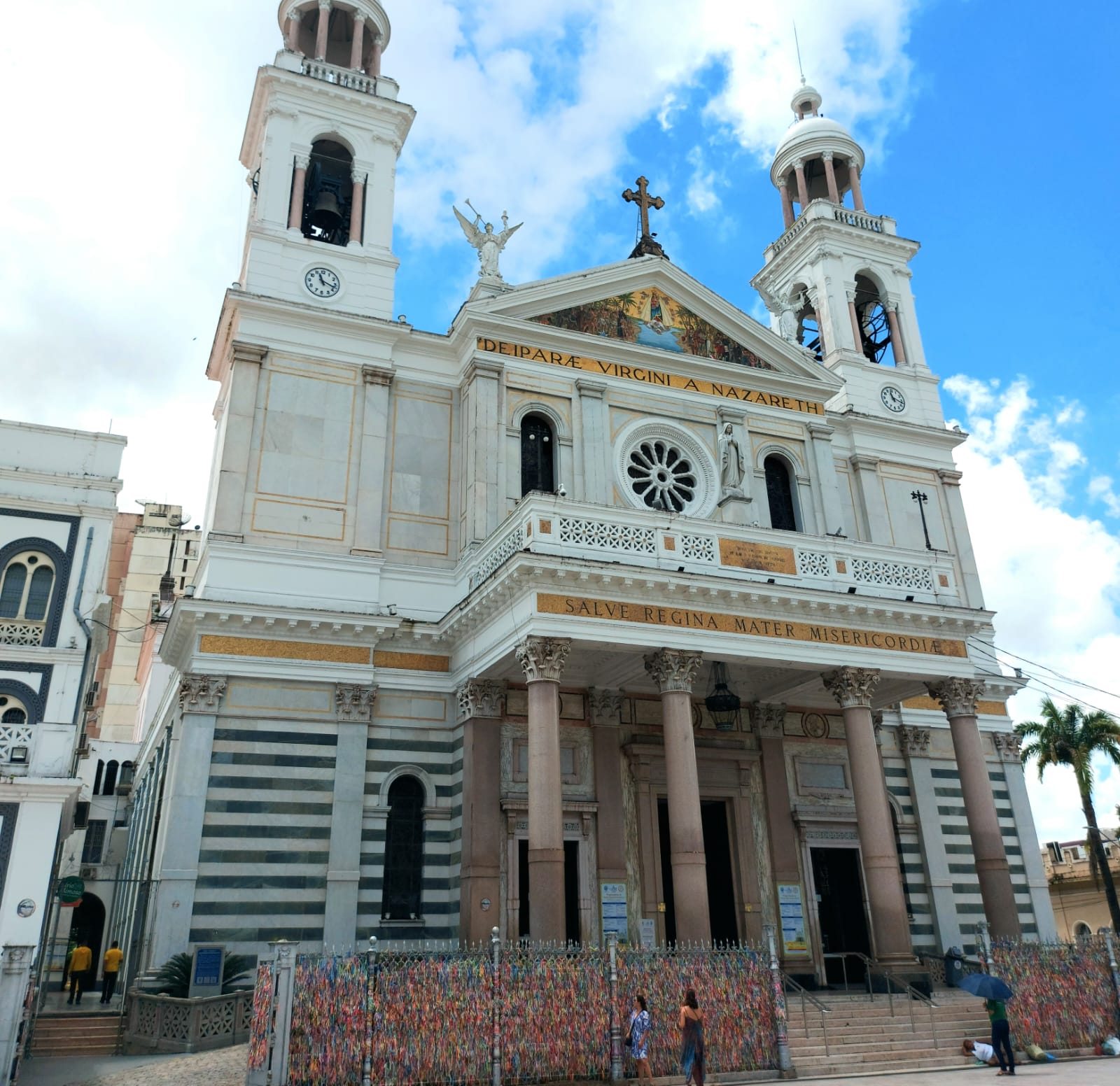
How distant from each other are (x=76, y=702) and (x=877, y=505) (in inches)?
833

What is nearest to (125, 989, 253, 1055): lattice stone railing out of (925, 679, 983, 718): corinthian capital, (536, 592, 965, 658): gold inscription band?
(536, 592, 965, 658): gold inscription band

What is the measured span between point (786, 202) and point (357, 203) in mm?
16167

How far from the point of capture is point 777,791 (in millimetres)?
24078

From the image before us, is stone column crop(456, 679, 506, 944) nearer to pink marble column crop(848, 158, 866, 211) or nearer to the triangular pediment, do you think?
the triangular pediment

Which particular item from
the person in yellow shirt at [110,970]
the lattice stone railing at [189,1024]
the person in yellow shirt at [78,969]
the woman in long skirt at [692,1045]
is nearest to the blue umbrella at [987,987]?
the woman in long skirt at [692,1045]

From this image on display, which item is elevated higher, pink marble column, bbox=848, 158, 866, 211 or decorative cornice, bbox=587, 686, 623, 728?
pink marble column, bbox=848, 158, 866, 211

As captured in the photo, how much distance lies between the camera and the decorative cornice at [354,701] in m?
21.2

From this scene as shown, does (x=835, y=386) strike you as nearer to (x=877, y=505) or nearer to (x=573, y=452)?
(x=877, y=505)

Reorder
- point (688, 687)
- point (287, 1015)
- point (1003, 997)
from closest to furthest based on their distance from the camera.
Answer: point (287, 1015)
point (1003, 997)
point (688, 687)

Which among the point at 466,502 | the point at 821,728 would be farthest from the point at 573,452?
the point at 821,728

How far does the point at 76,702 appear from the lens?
936 inches

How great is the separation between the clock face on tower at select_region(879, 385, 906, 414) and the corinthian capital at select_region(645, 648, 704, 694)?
14.8 m

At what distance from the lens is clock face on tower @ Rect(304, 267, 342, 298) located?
82.4 feet

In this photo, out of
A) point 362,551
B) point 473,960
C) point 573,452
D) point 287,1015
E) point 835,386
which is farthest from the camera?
point 835,386
